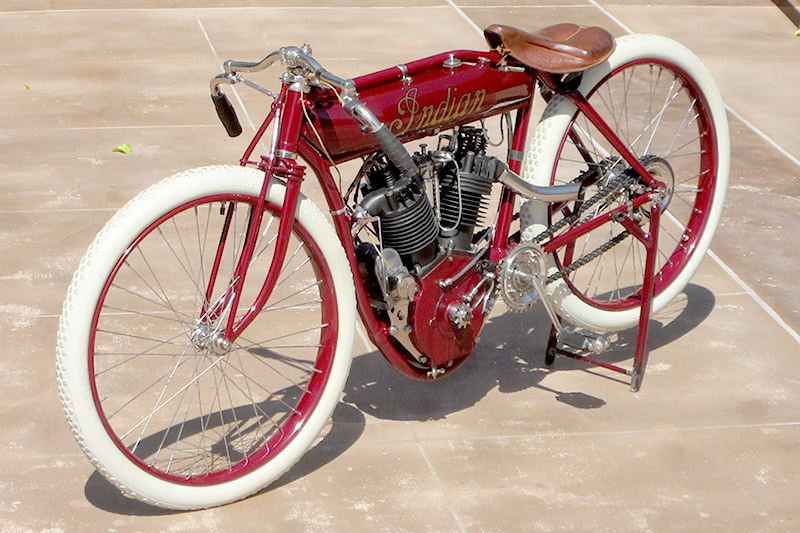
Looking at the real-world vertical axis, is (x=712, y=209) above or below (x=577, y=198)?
below

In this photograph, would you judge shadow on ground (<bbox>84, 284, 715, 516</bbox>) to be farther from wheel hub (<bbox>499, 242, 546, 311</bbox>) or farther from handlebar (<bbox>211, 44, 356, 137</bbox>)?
handlebar (<bbox>211, 44, 356, 137</bbox>)

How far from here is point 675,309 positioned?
5.07m

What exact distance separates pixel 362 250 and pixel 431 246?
22 cm

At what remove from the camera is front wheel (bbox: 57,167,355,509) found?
3.27 meters

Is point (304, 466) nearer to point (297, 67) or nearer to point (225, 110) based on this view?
point (225, 110)

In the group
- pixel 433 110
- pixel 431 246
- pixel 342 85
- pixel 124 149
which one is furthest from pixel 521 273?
pixel 124 149

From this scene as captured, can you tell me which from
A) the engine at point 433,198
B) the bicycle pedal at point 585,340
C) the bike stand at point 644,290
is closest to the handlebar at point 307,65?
the engine at point 433,198

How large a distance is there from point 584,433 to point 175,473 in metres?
1.38

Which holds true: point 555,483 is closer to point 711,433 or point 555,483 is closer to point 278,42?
point 711,433

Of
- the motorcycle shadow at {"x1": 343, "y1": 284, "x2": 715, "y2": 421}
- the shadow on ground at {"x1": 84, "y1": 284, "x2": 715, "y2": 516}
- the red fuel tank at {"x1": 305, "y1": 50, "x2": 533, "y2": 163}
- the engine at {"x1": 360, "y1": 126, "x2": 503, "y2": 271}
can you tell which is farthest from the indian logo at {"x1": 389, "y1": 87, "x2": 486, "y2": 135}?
the shadow on ground at {"x1": 84, "y1": 284, "x2": 715, "y2": 516}

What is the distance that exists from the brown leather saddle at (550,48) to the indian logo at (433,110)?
0.57ft

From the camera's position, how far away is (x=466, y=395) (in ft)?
14.3

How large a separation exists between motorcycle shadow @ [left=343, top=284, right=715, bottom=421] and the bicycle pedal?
0.10 metres

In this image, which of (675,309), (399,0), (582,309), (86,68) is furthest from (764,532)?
(399,0)
